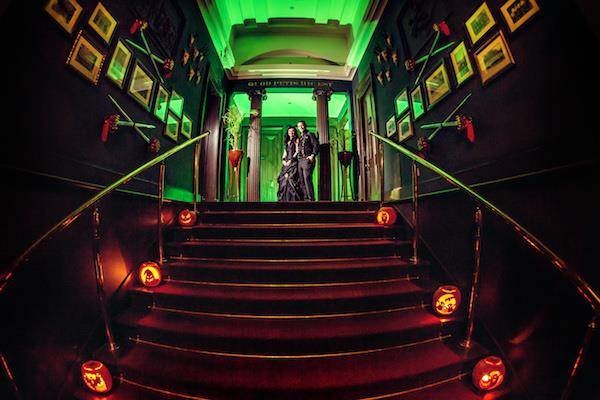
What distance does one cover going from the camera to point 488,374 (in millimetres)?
1406

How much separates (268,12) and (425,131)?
215 inches

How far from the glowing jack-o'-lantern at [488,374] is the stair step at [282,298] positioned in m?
0.54

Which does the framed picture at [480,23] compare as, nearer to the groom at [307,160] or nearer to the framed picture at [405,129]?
the framed picture at [405,129]

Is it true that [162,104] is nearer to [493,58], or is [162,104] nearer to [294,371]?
[294,371]

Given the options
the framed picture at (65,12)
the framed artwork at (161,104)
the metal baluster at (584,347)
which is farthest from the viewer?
the framed artwork at (161,104)

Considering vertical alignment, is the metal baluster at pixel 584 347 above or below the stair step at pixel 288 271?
below

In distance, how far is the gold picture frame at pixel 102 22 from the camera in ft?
6.78

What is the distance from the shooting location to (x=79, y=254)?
5.69 feet

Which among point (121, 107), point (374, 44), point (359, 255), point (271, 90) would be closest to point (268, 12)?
point (271, 90)

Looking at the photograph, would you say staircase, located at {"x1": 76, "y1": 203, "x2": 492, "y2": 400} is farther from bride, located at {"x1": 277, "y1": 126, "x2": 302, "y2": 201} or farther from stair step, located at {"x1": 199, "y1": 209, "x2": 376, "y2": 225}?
bride, located at {"x1": 277, "y1": 126, "x2": 302, "y2": 201}

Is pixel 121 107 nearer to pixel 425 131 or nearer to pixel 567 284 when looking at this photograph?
pixel 425 131

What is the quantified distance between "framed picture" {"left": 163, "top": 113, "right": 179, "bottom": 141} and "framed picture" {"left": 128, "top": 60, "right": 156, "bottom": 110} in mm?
491

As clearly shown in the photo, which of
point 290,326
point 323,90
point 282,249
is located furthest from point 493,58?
point 323,90

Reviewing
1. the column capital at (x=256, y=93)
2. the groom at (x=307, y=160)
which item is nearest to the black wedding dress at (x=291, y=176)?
the groom at (x=307, y=160)
